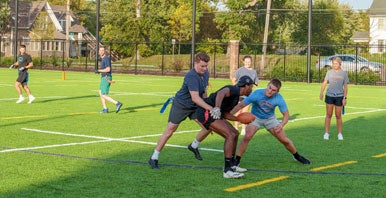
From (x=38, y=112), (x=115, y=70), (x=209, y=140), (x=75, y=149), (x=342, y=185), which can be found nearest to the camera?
(x=342, y=185)

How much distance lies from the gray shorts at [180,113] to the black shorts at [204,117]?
40cm

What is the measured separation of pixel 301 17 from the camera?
258ft

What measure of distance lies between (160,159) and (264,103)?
1942 mm

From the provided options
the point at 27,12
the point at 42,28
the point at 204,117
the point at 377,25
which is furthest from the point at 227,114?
the point at 27,12

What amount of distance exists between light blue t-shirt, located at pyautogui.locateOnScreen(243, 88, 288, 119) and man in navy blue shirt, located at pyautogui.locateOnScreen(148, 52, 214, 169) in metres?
0.78

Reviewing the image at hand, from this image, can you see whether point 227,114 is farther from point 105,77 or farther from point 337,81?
point 105,77

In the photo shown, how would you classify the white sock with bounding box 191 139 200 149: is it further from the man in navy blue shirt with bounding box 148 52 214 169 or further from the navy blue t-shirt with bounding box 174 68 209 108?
the navy blue t-shirt with bounding box 174 68 209 108

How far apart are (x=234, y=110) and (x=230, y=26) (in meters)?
67.4

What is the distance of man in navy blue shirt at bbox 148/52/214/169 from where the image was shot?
355 inches

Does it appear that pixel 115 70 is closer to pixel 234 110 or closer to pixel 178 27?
pixel 178 27

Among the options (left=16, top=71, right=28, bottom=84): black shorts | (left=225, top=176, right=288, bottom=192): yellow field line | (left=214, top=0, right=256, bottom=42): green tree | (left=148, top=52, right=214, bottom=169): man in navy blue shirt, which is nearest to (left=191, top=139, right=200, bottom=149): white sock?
(left=148, top=52, right=214, bottom=169): man in navy blue shirt

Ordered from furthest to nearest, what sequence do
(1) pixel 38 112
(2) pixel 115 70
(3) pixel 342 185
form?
(2) pixel 115 70
(1) pixel 38 112
(3) pixel 342 185

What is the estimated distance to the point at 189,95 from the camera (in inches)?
370

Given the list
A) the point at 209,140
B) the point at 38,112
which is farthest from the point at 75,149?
the point at 38,112
